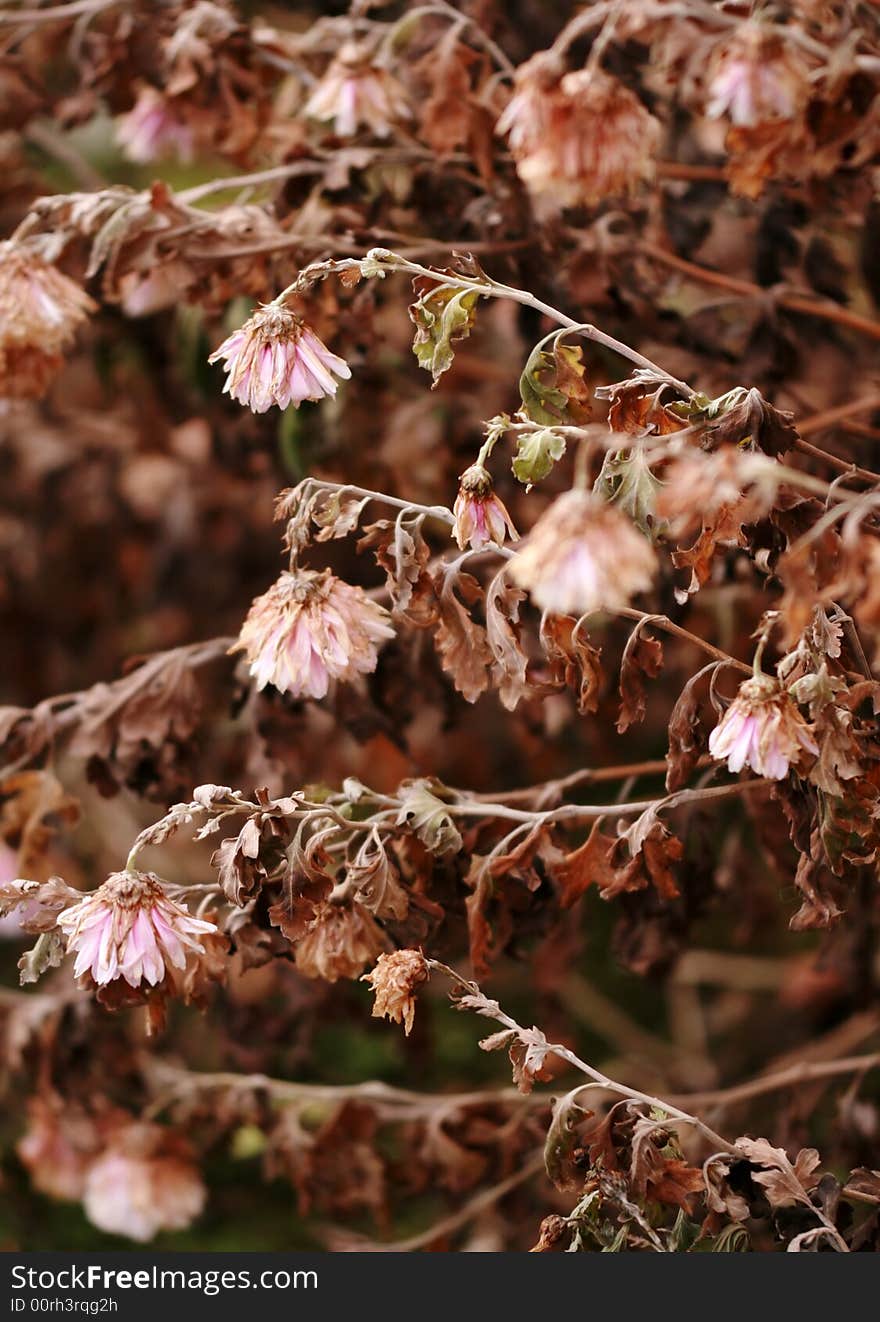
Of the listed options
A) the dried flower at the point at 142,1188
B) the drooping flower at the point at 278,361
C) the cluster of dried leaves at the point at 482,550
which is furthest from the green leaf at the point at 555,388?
the dried flower at the point at 142,1188

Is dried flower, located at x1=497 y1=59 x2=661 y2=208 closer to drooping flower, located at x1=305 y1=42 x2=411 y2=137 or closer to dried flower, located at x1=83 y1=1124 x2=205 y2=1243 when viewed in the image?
drooping flower, located at x1=305 y1=42 x2=411 y2=137

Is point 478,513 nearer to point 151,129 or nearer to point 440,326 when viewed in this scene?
point 440,326

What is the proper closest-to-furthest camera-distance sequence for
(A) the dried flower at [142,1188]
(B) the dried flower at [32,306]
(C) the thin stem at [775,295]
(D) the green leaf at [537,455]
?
(D) the green leaf at [537,455], (B) the dried flower at [32,306], (C) the thin stem at [775,295], (A) the dried flower at [142,1188]

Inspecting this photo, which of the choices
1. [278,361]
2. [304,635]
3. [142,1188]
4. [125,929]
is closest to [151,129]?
[278,361]

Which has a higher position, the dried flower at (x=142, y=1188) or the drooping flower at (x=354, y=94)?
the drooping flower at (x=354, y=94)

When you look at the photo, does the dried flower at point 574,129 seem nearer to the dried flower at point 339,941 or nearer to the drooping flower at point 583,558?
the drooping flower at point 583,558
